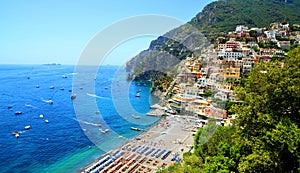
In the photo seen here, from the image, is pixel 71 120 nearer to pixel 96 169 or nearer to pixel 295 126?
pixel 96 169

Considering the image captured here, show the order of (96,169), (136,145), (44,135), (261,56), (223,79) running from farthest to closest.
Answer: (261,56), (223,79), (44,135), (136,145), (96,169)

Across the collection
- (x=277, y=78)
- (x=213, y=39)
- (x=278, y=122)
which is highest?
(x=213, y=39)

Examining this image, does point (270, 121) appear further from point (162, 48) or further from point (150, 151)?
point (150, 151)

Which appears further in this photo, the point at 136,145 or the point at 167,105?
the point at 167,105

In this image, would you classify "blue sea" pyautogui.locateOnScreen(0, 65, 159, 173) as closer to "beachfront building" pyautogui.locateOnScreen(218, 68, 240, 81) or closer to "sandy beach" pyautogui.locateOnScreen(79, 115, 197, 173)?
"sandy beach" pyautogui.locateOnScreen(79, 115, 197, 173)

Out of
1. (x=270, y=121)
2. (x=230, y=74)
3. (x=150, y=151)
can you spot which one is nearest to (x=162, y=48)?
(x=270, y=121)

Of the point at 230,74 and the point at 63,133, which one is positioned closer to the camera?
the point at 63,133

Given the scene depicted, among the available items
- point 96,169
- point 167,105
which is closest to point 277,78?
point 96,169
